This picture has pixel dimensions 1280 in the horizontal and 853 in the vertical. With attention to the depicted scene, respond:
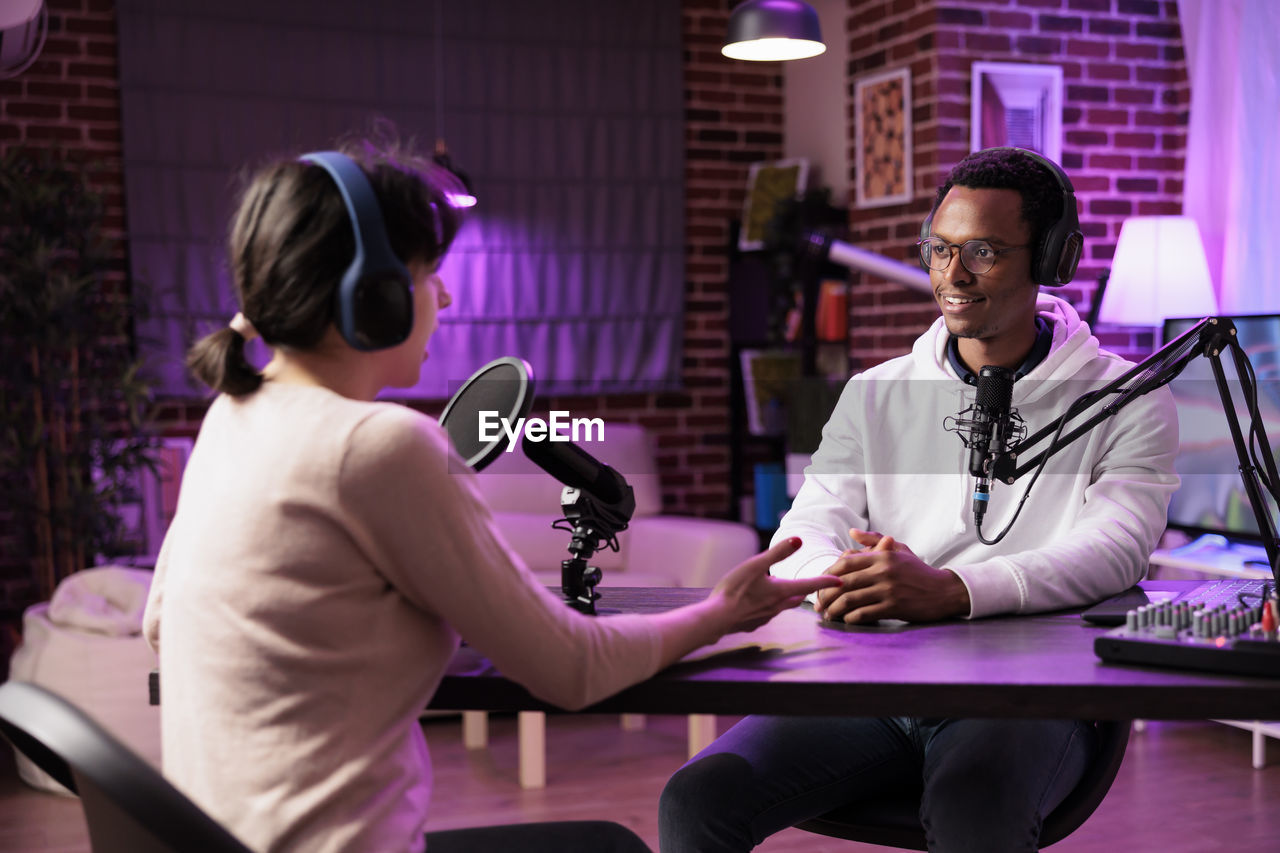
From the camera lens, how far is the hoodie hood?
1866 millimetres

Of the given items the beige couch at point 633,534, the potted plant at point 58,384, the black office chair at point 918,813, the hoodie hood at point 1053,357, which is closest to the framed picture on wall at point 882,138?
the beige couch at point 633,534

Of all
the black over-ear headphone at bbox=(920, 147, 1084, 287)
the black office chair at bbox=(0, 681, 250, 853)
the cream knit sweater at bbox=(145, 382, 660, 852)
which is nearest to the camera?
the black office chair at bbox=(0, 681, 250, 853)

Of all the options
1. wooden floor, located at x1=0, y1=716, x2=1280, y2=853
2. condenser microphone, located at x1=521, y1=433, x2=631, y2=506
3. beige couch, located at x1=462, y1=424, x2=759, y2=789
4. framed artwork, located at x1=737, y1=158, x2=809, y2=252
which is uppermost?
framed artwork, located at x1=737, y1=158, x2=809, y2=252

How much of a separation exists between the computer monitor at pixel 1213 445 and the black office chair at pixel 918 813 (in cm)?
188

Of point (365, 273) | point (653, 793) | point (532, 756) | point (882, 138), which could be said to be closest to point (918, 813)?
point (365, 273)

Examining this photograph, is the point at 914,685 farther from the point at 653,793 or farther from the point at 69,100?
the point at 69,100

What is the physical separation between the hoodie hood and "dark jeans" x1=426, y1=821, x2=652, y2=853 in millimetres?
871

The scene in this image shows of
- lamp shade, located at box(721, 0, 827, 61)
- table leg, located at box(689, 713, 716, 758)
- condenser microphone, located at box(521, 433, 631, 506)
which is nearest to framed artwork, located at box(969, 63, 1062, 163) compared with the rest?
lamp shade, located at box(721, 0, 827, 61)

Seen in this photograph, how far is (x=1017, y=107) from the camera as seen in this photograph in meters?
4.21

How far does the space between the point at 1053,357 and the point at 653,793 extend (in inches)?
74.8

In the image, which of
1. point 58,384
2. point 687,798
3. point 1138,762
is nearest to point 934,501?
point 687,798

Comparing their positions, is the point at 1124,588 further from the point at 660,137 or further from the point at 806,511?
the point at 660,137

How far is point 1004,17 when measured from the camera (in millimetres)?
4203

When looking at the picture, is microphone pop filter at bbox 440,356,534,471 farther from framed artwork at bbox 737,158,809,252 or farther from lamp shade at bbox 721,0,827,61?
framed artwork at bbox 737,158,809,252
